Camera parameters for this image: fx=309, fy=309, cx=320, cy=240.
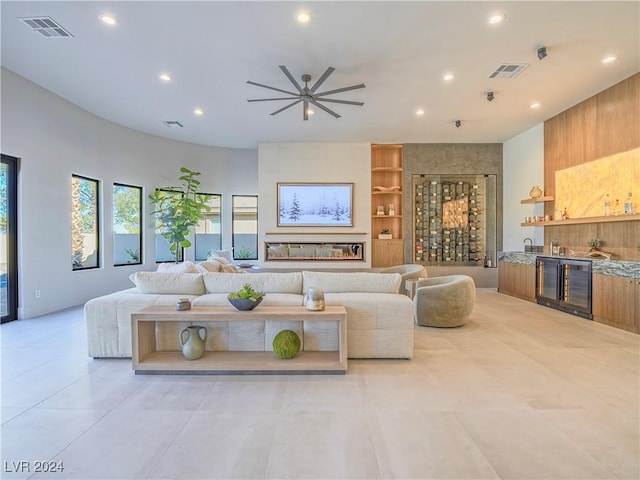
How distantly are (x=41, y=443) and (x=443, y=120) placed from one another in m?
6.85

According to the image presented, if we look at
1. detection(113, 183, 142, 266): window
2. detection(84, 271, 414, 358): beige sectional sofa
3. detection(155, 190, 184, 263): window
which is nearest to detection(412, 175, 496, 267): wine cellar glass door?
detection(84, 271, 414, 358): beige sectional sofa

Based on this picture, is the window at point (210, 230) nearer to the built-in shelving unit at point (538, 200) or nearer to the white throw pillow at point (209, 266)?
the white throw pillow at point (209, 266)

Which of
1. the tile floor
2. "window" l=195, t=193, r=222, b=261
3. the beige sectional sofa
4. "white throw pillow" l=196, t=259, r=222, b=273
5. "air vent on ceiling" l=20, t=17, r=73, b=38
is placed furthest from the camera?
"window" l=195, t=193, r=222, b=261

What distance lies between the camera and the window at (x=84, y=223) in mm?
5570

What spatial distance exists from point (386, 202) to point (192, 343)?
6112 millimetres

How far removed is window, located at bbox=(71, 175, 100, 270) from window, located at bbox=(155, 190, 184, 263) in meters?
1.33

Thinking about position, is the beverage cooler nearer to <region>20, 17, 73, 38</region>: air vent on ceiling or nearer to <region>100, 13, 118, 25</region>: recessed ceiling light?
<region>100, 13, 118, 25</region>: recessed ceiling light

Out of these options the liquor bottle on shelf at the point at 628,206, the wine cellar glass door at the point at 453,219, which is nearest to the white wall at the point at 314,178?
the wine cellar glass door at the point at 453,219

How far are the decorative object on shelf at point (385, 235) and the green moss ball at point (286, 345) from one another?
5118mm

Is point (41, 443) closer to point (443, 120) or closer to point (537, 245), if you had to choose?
point (443, 120)

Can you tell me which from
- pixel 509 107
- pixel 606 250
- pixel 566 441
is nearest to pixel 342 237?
pixel 509 107

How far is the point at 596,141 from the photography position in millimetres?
4953

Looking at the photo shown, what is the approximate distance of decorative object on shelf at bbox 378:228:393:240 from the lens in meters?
7.55

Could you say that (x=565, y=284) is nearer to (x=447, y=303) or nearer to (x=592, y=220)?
(x=592, y=220)
